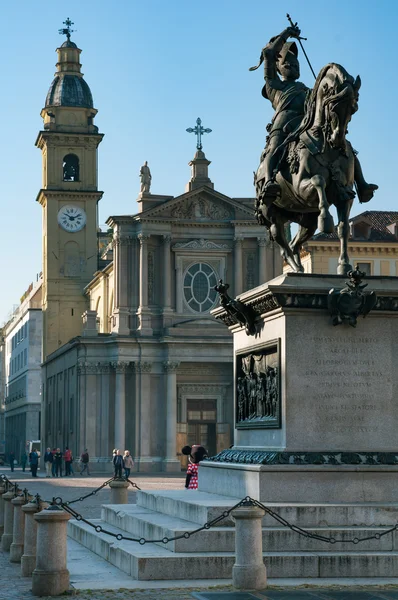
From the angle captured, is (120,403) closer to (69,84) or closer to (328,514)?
(69,84)

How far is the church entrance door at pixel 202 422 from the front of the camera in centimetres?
6900

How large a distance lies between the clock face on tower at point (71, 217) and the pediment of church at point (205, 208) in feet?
53.9

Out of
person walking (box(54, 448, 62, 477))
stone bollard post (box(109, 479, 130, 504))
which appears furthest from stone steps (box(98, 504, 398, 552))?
person walking (box(54, 448, 62, 477))

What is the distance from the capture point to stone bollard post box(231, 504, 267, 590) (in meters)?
13.4

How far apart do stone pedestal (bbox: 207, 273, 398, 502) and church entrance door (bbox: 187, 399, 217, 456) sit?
53.3 metres

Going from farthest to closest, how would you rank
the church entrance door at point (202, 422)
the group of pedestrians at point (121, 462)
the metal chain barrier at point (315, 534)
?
1. the church entrance door at point (202, 422)
2. the group of pedestrians at point (121, 462)
3. the metal chain barrier at point (315, 534)

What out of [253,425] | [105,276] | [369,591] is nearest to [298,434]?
[253,425]

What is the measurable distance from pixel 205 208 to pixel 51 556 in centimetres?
5779

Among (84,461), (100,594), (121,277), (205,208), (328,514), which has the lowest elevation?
(100,594)

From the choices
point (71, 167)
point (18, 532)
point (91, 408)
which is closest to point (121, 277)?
point (91, 408)

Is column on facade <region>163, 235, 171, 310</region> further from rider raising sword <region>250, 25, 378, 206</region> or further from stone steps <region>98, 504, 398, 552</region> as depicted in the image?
stone steps <region>98, 504, 398, 552</region>

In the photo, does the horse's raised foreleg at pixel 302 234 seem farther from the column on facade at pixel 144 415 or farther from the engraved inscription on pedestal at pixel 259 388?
the column on facade at pixel 144 415

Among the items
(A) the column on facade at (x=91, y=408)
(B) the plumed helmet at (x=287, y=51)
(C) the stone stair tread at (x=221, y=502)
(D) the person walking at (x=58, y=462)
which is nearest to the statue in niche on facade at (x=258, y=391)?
(C) the stone stair tread at (x=221, y=502)

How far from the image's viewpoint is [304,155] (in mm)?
16219
